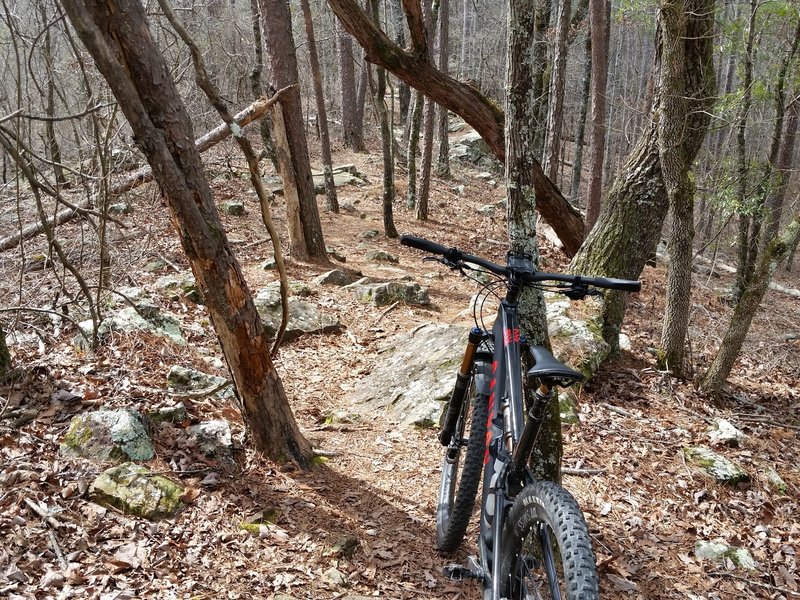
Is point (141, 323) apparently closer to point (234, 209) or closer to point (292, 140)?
point (292, 140)

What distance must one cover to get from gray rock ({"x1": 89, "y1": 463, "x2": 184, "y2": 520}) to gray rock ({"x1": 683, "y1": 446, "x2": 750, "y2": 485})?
4278 mm

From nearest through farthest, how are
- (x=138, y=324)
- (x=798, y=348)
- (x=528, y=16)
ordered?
(x=528, y=16), (x=138, y=324), (x=798, y=348)

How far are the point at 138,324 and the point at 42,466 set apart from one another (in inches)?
92.9

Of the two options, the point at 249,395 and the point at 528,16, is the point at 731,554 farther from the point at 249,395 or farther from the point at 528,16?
the point at 528,16

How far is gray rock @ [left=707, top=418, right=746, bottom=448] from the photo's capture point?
17.0 feet

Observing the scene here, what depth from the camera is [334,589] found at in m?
3.12

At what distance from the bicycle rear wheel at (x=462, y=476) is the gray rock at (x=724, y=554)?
1.89 m

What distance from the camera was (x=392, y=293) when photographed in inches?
330

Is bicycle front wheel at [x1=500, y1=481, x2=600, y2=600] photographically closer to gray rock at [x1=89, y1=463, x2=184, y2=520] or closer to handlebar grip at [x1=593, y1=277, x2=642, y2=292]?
handlebar grip at [x1=593, y1=277, x2=642, y2=292]

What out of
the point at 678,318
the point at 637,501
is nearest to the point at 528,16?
the point at 637,501

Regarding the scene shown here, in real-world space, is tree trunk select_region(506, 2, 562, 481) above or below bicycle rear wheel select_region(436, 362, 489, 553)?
above

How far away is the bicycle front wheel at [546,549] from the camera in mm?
1803

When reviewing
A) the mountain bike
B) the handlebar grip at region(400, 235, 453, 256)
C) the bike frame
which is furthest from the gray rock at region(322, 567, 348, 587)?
the handlebar grip at region(400, 235, 453, 256)

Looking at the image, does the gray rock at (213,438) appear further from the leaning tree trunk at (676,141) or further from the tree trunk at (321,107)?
the tree trunk at (321,107)
